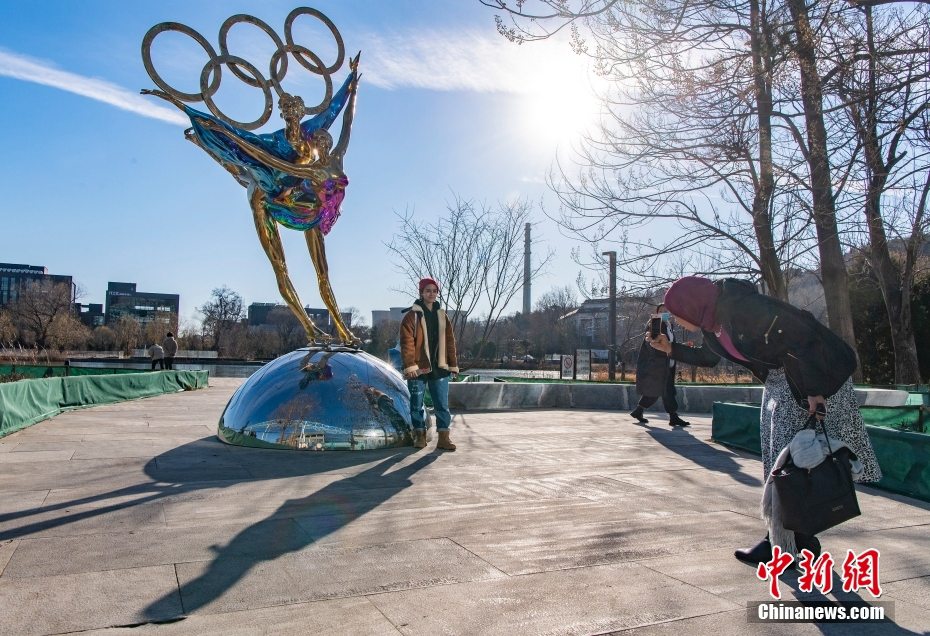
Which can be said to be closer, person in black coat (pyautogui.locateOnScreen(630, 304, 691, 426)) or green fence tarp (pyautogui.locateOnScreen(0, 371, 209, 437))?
green fence tarp (pyautogui.locateOnScreen(0, 371, 209, 437))

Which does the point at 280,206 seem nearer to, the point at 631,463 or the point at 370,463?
the point at 370,463

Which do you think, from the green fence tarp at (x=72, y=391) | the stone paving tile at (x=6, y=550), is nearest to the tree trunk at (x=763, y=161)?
the stone paving tile at (x=6, y=550)

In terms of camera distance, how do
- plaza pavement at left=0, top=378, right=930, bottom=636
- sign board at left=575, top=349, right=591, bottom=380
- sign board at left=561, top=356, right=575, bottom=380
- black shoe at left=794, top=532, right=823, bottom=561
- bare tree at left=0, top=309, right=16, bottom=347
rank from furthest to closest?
bare tree at left=0, top=309, right=16, bottom=347 → sign board at left=575, top=349, right=591, bottom=380 → sign board at left=561, top=356, right=575, bottom=380 → black shoe at left=794, top=532, right=823, bottom=561 → plaza pavement at left=0, top=378, right=930, bottom=636

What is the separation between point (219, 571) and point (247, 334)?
60.1 m

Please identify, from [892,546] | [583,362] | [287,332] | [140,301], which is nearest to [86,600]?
[892,546]

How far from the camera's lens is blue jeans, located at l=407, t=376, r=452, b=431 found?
7.86 meters

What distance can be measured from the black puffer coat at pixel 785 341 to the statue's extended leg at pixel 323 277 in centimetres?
577

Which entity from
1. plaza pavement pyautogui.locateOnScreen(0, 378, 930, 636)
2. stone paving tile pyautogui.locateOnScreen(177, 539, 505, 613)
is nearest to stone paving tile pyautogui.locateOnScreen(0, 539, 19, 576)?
plaza pavement pyautogui.locateOnScreen(0, 378, 930, 636)

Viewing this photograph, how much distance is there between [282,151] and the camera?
8.19m

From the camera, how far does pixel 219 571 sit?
3.53 meters

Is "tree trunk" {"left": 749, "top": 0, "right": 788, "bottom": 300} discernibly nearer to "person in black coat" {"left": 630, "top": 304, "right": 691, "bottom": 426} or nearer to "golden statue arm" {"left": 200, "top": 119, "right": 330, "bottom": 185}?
"person in black coat" {"left": 630, "top": 304, "right": 691, "bottom": 426}

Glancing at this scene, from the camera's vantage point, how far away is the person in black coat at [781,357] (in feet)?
11.9

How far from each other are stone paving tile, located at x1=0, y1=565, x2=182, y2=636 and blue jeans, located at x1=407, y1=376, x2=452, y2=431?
451 cm

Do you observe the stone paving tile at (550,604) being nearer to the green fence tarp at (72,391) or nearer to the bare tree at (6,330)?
the green fence tarp at (72,391)
